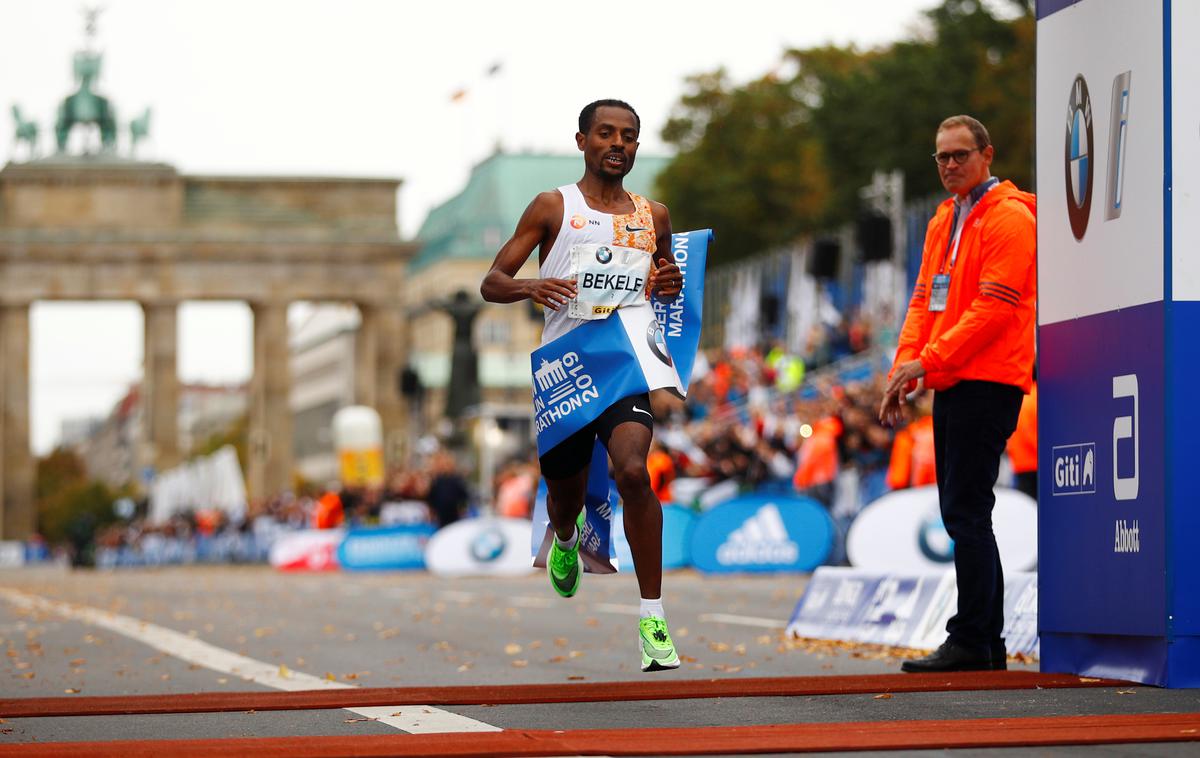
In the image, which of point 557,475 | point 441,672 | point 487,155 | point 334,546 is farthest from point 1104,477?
point 487,155

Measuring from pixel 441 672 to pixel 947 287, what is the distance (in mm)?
2798

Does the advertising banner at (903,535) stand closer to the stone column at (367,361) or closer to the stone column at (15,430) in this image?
the stone column at (367,361)

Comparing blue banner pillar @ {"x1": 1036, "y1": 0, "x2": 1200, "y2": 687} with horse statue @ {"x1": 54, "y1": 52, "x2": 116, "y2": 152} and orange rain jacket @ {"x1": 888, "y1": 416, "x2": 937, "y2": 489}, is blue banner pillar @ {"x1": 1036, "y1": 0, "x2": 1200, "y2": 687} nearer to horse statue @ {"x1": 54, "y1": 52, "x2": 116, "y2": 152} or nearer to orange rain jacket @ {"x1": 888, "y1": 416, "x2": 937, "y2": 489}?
orange rain jacket @ {"x1": 888, "y1": 416, "x2": 937, "y2": 489}

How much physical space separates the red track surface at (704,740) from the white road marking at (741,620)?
756 cm

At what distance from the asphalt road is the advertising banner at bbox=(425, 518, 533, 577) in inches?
320

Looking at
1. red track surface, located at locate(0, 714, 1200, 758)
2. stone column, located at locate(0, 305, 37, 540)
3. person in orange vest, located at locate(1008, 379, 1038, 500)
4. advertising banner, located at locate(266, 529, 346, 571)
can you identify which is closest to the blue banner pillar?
red track surface, located at locate(0, 714, 1200, 758)

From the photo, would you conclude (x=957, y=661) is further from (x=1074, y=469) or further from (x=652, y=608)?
(x=652, y=608)

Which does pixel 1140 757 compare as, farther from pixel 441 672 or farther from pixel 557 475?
pixel 441 672

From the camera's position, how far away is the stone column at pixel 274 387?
89500 mm

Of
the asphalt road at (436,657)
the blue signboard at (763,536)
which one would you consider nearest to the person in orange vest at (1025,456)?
the asphalt road at (436,657)

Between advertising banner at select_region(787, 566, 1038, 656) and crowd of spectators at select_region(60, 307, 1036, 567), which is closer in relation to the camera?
advertising banner at select_region(787, 566, 1038, 656)

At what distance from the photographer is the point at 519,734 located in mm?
6500

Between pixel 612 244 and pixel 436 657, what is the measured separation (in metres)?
3.43

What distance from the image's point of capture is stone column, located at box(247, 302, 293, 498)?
294 ft
